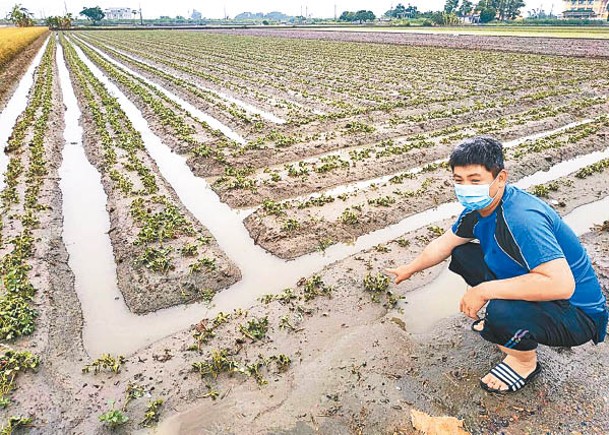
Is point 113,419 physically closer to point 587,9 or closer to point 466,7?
point 466,7

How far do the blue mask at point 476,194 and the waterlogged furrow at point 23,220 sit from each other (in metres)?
3.98

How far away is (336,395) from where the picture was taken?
3.26m

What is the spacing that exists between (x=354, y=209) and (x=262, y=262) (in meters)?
1.80

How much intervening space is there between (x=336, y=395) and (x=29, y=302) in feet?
10.9

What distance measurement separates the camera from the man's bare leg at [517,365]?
10.0ft

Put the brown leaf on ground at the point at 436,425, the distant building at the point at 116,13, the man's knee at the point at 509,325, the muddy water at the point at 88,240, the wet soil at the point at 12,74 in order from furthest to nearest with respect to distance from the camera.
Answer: the distant building at the point at 116,13
the wet soil at the point at 12,74
the muddy water at the point at 88,240
the brown leaf on ground at the point at 436,425
the man's knee at the point at 509,325

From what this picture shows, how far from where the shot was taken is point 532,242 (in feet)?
8.04

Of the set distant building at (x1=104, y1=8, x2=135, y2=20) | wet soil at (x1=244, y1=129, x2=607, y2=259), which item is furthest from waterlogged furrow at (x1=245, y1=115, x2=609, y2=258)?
distant building at (x1=104, y1=8, x2=135, y2=20)

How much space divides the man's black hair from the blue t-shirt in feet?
0.71

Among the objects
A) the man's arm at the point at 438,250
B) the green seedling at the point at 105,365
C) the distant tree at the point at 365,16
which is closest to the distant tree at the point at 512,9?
the distant tree at the point at 365,16

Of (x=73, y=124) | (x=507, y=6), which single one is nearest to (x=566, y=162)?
(x=73, y=124)

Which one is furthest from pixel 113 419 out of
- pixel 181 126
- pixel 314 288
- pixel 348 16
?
pixel 348 16

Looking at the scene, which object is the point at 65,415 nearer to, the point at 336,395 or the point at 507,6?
the point at 336,395

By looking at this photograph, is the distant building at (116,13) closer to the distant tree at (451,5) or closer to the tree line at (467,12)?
the tree line at (467,12)
